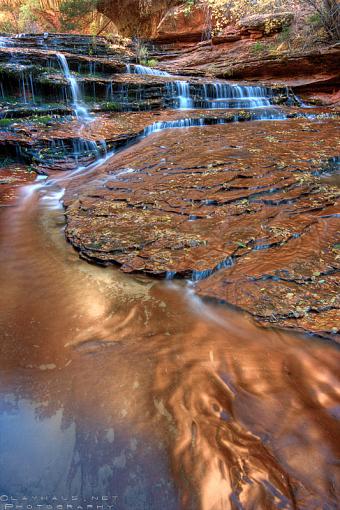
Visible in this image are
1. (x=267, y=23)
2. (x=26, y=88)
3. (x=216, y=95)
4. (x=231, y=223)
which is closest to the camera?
(x=231, y=223)

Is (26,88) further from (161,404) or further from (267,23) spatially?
(267,23)

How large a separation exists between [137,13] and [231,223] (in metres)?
23.3

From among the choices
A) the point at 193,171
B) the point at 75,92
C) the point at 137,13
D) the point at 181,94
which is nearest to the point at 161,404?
the point at 193,171

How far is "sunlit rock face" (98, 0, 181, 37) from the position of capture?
67.5 ft

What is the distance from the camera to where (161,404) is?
199 cm

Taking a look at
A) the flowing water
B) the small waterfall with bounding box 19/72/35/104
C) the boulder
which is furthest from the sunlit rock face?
the flowing water

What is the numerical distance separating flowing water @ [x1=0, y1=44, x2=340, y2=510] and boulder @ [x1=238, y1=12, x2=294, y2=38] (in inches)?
707

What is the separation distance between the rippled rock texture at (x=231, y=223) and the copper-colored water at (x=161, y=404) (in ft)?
1.10

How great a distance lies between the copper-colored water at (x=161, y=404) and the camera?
1.58m

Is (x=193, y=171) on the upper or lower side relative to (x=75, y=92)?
lower

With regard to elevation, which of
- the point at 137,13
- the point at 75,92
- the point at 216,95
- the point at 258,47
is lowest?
the point at 216,95

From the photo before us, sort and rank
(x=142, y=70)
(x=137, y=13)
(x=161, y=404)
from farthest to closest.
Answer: (x=137, y=13), (x=142, y=70), (x=161, y=404)

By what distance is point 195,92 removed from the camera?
12188 millimetres

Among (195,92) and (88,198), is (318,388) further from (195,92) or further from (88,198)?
(195,92)
